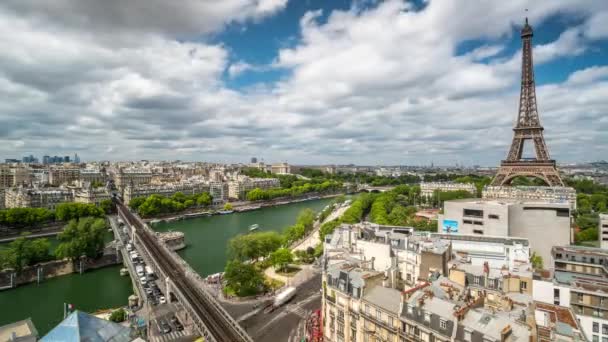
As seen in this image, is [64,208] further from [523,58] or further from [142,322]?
[523,58]

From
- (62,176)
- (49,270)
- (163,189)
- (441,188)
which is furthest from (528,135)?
(62,176)

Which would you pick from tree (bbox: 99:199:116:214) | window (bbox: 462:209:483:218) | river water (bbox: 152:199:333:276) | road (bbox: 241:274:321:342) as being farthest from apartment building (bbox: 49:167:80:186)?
window (bbox: 462:209:483:218)

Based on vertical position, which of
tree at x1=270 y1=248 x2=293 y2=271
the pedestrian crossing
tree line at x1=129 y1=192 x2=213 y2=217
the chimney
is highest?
the chimney

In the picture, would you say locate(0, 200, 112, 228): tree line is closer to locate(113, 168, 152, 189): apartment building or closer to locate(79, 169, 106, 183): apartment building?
locate(113, 168, 152, 189): apartment building

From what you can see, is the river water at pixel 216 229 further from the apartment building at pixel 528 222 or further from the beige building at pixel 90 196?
the apartment building at pixel 528 222

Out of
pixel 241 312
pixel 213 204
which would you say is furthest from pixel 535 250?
pixel 213 204

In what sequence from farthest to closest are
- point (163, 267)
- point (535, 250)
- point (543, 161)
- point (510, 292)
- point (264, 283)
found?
point (543, 161) → point (535, 250) → point (163, 267) → point (264, 283) → point (510, 292)
